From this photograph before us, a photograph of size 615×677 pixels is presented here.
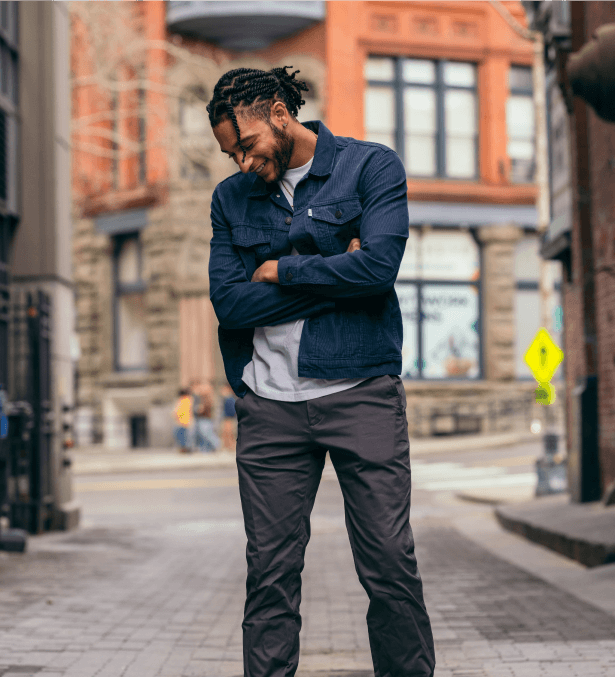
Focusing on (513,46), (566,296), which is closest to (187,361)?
(513,46)

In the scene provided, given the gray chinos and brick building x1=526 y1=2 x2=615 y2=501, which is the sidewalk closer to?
brick building x1=526 y1=2 x2=615 y2=501

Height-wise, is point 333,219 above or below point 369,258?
above

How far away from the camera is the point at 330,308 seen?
321cm

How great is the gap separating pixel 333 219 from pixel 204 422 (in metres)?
21.0

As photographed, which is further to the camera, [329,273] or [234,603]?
[234,603]

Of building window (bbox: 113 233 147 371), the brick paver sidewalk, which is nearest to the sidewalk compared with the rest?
building window (bbox: 113 233 147 371)

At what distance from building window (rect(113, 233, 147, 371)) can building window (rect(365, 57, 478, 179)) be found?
22.4 ft

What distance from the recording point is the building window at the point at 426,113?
2681 centimetres

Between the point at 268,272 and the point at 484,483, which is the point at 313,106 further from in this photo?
the point at 268,272

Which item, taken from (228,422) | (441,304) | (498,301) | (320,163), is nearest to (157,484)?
(228,422)

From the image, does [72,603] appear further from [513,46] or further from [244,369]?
[513,46]

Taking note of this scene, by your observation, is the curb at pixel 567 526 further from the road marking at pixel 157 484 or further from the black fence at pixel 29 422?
the road marking at pixel 157 484

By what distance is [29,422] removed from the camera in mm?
10211

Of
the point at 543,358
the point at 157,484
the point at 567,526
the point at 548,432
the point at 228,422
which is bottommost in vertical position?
the point at 157,484
